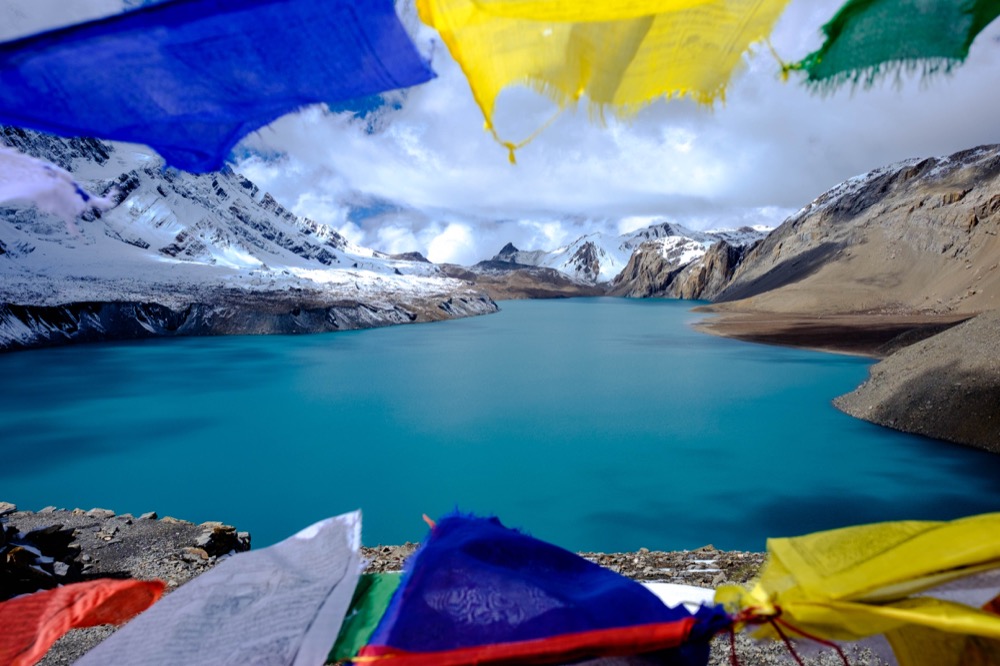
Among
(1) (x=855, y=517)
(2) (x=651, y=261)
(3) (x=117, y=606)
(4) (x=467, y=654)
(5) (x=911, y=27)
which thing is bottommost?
(1) (x=855, y=517)

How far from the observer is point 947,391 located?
40.1 feet

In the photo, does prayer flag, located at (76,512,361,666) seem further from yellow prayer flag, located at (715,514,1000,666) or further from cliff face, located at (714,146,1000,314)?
cliff face, located at (714,146,1000,314)

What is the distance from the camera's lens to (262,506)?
31.7ft

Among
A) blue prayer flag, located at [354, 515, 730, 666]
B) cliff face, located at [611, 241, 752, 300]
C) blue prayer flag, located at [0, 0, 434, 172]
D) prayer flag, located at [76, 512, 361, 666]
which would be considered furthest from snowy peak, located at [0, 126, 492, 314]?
cliff face, located at [611, 241, 752, 300]

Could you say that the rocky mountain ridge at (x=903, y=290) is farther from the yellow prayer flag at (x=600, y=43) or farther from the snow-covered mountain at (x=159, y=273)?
the snow-covered mountain at (x=159, y=273)

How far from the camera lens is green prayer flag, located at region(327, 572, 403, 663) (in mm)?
1607

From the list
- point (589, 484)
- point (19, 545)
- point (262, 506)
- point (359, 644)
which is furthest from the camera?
point (589, 484)

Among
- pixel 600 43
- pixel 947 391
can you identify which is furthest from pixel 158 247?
pixel 600 43

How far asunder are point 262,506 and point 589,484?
585 centimetres

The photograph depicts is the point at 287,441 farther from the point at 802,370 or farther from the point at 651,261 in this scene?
the point at 651,261

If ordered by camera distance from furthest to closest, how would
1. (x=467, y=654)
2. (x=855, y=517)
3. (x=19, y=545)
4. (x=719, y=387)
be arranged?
(x=719, y=387)
(x=855, y=517)
(x=19, y=545)
(x=467, y=654)

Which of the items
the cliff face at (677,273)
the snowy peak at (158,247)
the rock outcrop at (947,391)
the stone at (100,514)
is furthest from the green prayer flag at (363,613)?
the cliff face at (677,273)

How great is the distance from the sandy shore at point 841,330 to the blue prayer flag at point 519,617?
25435 millimetres

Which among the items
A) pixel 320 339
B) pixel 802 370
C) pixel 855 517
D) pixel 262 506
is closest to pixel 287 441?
pixel 262 506
